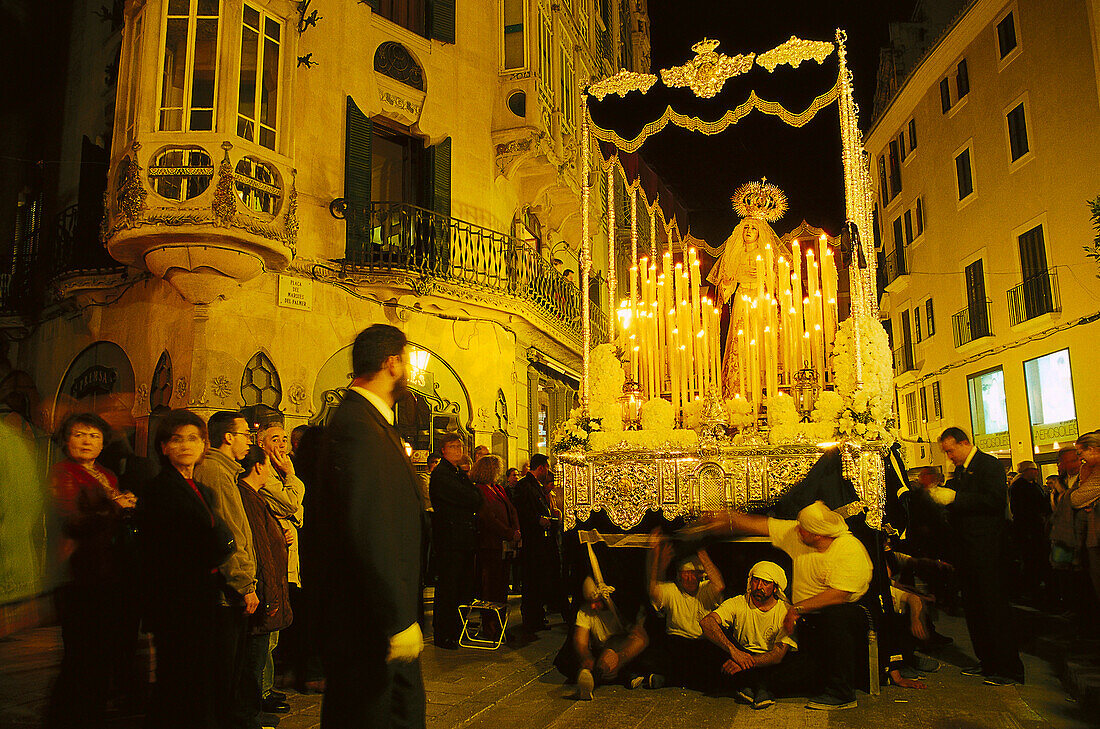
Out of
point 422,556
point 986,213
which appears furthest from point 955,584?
point 986,213

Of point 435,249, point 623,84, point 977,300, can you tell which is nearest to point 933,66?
point 977,300

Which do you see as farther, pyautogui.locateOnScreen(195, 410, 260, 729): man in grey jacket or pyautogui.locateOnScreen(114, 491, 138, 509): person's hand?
pyautogui.locateOnScreen(114, 491, 138, 509): person's hand

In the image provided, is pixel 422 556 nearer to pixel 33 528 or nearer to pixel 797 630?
pixel 33 528

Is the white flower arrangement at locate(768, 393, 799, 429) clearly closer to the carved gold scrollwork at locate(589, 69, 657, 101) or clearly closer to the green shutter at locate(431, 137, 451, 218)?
the carved gold scrollwork at locate(589, 69, 657, 101)

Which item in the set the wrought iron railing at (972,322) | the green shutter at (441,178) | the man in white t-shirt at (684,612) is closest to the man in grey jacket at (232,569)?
the man in white t-shirt at (684,612)

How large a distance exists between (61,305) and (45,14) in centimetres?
696

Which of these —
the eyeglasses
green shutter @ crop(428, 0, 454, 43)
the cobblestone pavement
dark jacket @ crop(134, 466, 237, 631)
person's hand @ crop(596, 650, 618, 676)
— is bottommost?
the cobblestone pavement

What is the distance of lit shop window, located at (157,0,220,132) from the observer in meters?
11.1

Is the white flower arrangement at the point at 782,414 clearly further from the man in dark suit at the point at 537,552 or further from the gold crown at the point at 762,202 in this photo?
the man in dark suit at the point at 537,552

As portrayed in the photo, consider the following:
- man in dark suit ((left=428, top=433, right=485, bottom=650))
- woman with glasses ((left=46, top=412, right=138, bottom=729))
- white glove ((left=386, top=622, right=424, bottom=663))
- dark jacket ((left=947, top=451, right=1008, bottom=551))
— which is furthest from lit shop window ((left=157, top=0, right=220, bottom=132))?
dark jacket ((left=947, top=451, right=1008, bottom=551))

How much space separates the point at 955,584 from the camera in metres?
10.4

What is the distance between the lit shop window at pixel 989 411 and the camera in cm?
2167

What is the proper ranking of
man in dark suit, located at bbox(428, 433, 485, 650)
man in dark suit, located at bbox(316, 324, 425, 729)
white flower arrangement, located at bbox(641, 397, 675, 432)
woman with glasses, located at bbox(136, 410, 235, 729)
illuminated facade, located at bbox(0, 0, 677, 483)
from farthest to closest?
illuminated facade, located at bbox(0, 0, 677, 483), man in dark suit, located at bbox(428, 433, 485, 650), white flower arrangement, located at bbox(641, 397, 675, 432), woman with glasses, located at bbox(136, 410, 235, 729), man in dark suit, located at bbox(316, 324, 425, 729)

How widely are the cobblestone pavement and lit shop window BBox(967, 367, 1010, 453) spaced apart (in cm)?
1681
